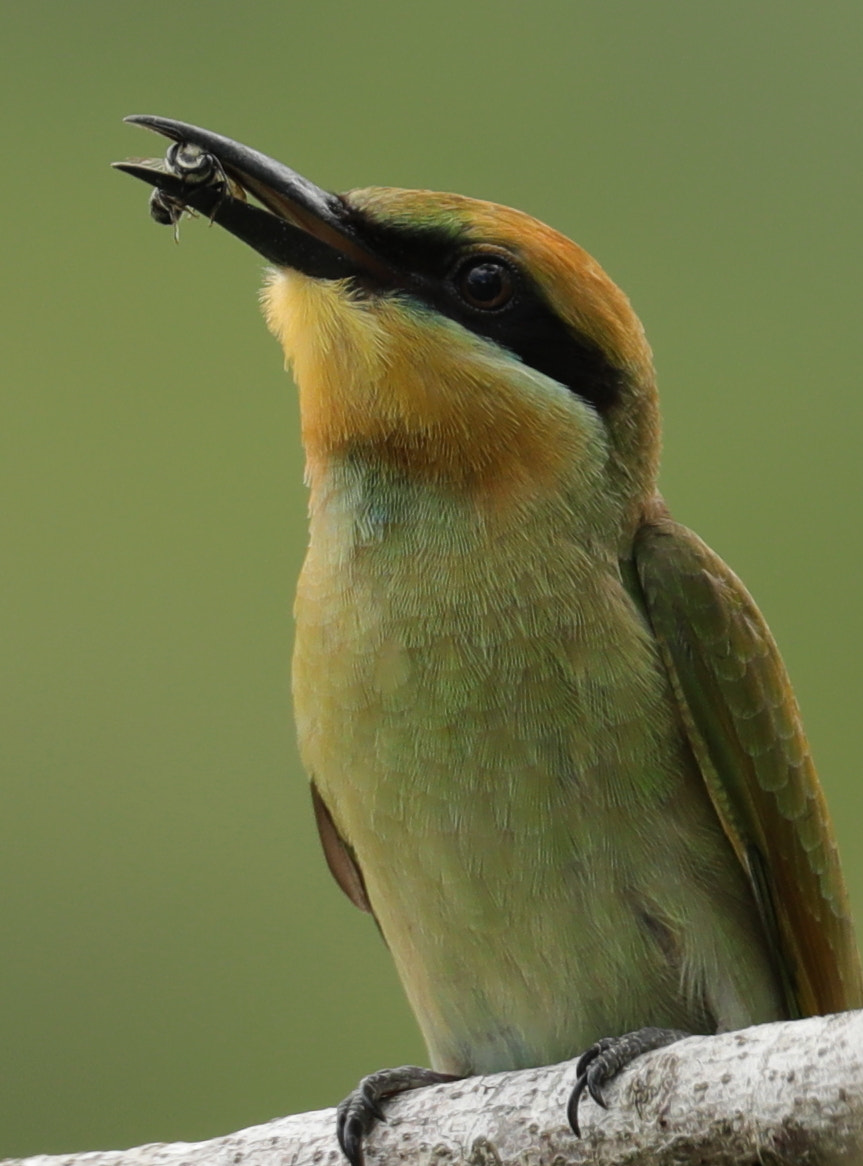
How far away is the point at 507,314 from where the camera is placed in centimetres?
186

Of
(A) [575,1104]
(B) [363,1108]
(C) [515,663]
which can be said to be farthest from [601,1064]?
(C) [515,663]

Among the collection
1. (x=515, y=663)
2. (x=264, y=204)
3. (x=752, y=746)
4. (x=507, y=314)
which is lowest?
(x=752, y=746)

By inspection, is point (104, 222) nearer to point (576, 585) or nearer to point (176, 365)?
point (176, 365)

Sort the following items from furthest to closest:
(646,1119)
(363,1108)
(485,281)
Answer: (485,281) < (363,1108) < (646,1119)

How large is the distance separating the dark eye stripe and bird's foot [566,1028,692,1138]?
68 centimetres

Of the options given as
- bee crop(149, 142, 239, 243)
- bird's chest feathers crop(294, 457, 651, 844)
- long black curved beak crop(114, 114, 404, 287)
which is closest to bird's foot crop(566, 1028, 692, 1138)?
bird's chest feathers crop(294, 457, 651, 844)

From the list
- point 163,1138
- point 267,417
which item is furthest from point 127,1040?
point 267,417

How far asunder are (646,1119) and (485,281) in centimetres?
86

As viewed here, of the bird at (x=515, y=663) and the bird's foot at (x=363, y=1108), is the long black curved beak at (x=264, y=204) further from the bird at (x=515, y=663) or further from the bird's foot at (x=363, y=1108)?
the bird's foot at (x=363, y=1108)

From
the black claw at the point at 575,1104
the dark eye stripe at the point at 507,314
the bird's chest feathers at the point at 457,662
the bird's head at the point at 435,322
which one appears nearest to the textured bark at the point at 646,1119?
the black claw at the point at 575,1104

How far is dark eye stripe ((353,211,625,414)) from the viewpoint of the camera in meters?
1.84

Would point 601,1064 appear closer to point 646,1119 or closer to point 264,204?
point 646,1119

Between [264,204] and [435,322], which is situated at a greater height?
[264,204]

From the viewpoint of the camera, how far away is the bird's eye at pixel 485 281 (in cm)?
184
